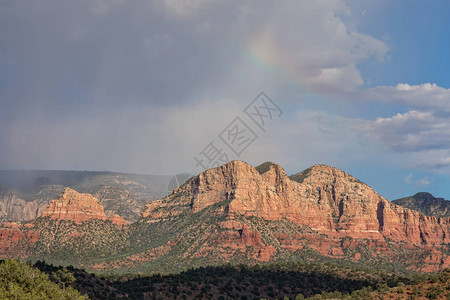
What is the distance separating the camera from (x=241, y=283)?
13512cm

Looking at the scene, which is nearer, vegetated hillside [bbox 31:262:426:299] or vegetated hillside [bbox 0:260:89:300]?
vegetated hillside [bbox 0:260:89:300]

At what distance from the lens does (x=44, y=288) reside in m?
64.5

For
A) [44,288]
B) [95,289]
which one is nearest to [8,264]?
[44,288]

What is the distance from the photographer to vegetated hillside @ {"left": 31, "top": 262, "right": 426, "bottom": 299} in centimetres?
10606

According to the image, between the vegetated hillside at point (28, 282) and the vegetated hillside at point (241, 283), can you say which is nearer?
the vegetated hillside at point (28, 282)

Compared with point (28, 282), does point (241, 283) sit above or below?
below

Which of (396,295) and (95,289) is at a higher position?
(396,295)

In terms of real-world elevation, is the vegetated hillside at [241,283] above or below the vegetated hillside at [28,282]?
below

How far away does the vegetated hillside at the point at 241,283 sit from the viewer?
106m

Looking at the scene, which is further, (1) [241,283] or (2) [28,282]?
(1) [241,283]

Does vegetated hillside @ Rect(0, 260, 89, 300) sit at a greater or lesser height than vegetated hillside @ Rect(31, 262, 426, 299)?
greater

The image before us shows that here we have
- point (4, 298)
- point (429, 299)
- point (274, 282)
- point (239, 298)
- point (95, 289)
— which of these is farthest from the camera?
point (274, 282)

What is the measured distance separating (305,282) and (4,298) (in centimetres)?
10300

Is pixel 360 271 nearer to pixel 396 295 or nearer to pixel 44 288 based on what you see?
pixel 396 295
